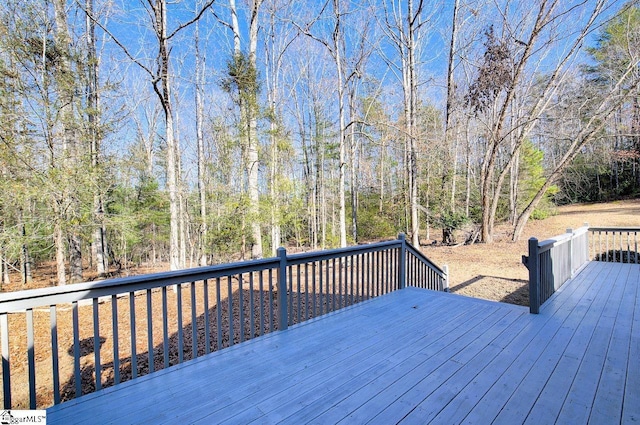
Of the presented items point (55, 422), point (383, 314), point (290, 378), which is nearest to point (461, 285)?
point (383, 314)

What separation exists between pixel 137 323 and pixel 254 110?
5.88 metres

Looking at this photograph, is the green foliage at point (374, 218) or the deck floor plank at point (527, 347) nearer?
the deck floor plank at point (527, 347)

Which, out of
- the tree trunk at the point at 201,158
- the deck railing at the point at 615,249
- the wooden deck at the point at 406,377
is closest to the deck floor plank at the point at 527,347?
the wooden deck at the point at 406,377

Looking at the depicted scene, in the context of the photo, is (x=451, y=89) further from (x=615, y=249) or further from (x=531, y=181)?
(x=531, y=181)

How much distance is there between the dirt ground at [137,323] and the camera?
4.14m

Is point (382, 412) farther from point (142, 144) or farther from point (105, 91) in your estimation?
point (142, 144)

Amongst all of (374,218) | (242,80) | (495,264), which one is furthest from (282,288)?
(374,218)

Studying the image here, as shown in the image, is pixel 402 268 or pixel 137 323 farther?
pixel 137 323

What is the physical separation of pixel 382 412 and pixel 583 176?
1116 inches

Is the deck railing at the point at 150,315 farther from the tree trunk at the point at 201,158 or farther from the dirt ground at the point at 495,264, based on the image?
the tree trunk at the point at 201,158

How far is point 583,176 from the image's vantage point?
73.4 feet

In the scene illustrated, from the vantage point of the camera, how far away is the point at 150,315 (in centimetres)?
217

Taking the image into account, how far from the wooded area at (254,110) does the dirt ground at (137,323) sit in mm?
1348

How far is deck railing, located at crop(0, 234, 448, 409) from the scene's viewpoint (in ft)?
6.01
